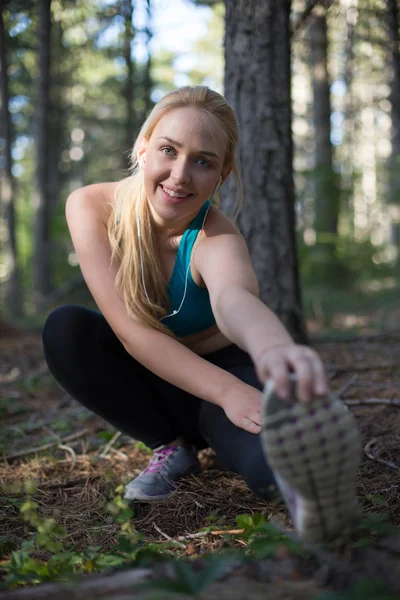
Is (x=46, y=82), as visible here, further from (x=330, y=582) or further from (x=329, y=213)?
(x=330, y=582)

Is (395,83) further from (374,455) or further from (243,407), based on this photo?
(243,407)

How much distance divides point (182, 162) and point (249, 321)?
2.26ft

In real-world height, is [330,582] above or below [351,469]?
below

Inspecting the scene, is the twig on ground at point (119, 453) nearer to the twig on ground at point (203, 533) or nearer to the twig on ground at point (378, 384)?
the twig on ground at point (203, 533)

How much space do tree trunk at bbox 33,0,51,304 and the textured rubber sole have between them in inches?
314

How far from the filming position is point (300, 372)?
3.80ft

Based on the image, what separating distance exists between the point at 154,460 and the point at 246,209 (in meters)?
1.66

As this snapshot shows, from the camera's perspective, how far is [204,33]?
18656 mm

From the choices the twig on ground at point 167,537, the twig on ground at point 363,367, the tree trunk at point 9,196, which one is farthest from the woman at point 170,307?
the tree trunk at point 9,196

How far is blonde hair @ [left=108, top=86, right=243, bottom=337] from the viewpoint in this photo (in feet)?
6.31

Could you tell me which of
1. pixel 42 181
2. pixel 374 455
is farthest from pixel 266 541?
pixel 42 181

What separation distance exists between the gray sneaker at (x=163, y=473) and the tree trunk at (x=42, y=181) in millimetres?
7184

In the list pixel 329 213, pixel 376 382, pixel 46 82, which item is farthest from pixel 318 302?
pixel 46 82

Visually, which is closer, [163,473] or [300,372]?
[300,372]
